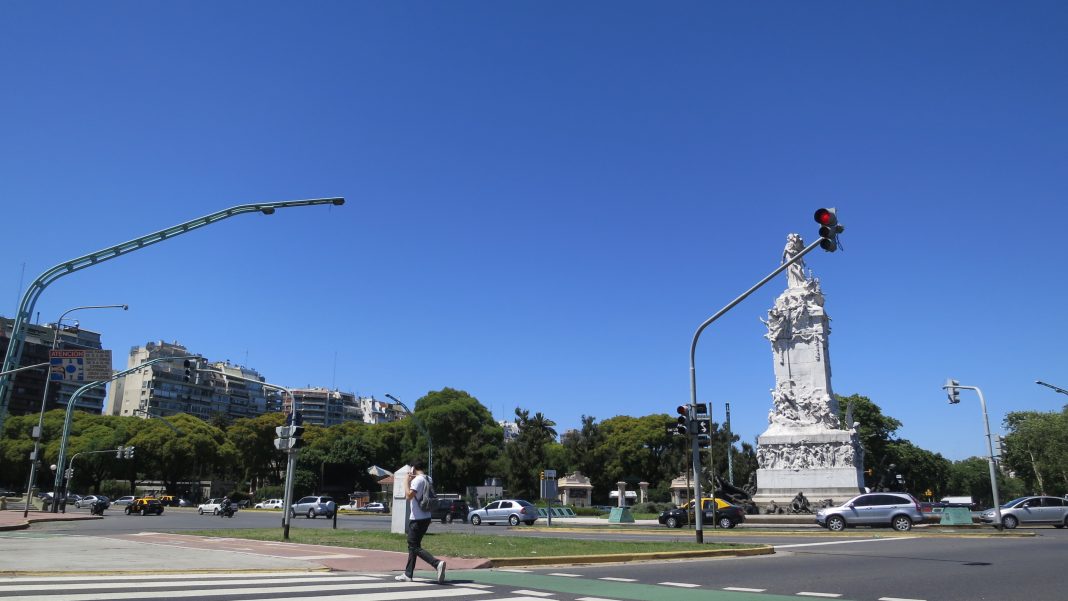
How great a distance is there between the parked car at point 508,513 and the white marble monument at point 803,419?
46.6ft

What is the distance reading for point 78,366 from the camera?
97.8 ft

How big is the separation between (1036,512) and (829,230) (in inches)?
1131

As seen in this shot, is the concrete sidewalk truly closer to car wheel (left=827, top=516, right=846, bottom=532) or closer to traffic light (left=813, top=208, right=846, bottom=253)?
traffic light (left=813, top=208, right=846, bottom=253)

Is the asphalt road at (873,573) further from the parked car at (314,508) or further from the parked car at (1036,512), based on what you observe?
the parked car at (314,508)

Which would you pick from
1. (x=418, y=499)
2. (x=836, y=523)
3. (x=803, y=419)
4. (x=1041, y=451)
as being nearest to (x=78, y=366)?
(x=418, y=499)

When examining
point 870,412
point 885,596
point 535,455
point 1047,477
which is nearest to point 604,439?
point 535,455

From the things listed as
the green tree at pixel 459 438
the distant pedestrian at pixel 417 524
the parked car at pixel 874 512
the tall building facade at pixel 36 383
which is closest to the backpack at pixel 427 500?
the distant pedestrian at pixel 417 524

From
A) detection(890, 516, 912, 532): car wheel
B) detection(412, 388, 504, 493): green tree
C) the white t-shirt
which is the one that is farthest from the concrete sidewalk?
detection(412, 388, 504, 493): green tree

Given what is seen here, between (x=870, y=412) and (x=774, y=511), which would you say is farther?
(x=870, y=412)

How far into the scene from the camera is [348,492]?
90.1 metres

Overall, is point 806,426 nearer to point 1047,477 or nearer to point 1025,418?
point 1047,477

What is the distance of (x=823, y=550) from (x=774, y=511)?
2280 centimetres

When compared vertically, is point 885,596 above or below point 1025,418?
below

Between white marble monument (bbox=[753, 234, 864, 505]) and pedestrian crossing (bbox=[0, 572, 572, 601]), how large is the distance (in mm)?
34407
